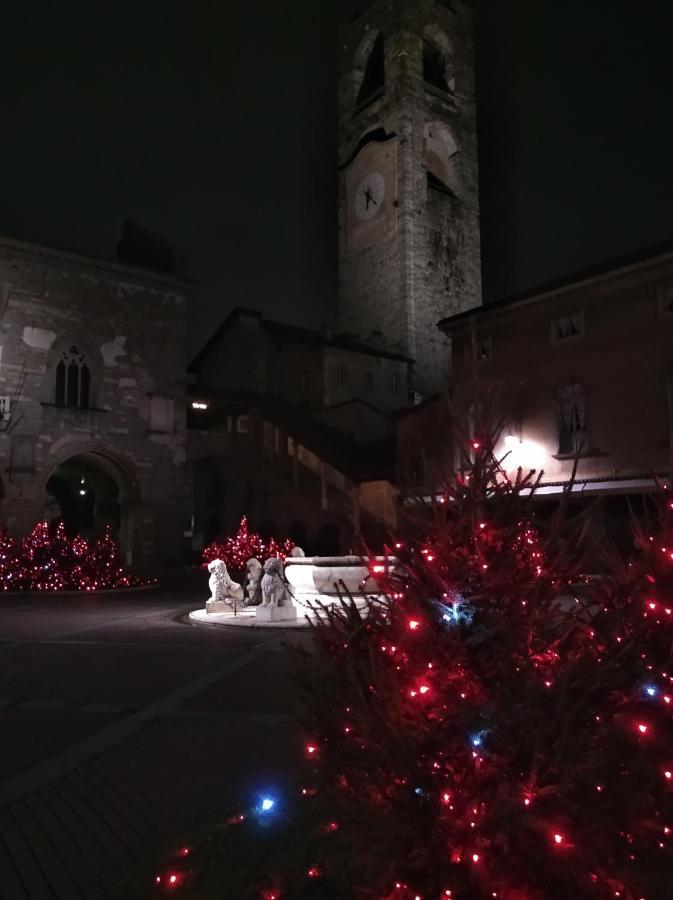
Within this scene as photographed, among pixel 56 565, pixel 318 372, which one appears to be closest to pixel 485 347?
pixel 318 372

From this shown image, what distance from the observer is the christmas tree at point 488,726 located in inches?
102

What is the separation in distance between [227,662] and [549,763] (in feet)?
24.7

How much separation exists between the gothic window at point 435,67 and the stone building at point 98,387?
3126 centimetres

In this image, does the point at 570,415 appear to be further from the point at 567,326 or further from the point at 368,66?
the point at 368,66

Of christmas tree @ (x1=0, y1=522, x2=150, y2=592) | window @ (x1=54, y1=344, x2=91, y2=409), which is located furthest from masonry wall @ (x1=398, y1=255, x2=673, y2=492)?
window @ (x1=54, y1=344, x2=91, y2=409)

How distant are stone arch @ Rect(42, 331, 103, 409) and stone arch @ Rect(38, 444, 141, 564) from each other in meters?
1.85

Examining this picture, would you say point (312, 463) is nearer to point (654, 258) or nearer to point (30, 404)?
point (30, 404)

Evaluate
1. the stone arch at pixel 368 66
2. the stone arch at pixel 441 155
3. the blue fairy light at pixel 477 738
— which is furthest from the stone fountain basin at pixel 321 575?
the stone arch at pixel 368 66

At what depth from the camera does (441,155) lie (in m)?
50.4

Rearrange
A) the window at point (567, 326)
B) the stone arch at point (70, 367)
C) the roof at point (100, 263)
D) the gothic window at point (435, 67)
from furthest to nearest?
1. the gothic window at point (435, 67)
2. the stone arch at point (70, 367)
3. the roof at point (100, 263)
4. the window at point (567, 326)

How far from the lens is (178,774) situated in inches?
200

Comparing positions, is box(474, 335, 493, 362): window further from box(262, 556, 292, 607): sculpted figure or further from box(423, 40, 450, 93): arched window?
box(423, 40, 450, 93): arched window

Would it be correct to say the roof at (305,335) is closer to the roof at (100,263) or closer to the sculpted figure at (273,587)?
the roof at (100,263)

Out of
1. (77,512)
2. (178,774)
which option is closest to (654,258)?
(178,774)
